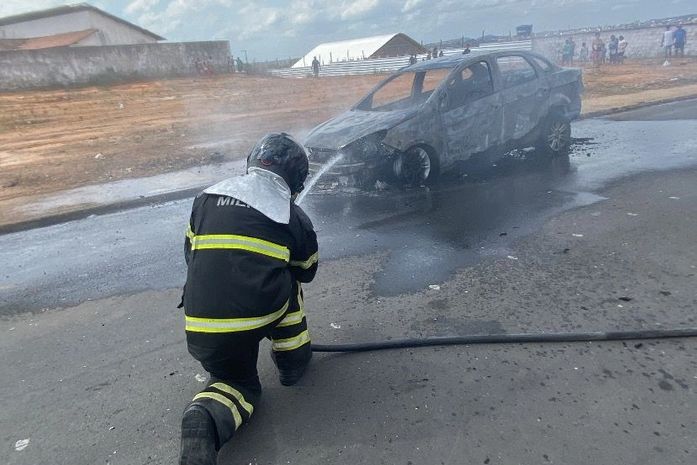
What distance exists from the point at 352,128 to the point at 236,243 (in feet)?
16.0

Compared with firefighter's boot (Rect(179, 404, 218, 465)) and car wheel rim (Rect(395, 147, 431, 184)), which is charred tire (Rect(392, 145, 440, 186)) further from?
firefighter's boot (Rect(179, 404, 218, 465))

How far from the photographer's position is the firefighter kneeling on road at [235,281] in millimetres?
2355

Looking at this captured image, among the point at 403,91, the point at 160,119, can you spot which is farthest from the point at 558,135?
the point at 160,119

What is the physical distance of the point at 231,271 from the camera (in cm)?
235

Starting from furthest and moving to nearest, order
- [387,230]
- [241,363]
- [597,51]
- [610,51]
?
[597,51] → [610,51] → [387,230] → [241,363]

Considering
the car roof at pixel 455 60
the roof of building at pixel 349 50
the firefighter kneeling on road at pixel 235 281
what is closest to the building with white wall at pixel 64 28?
the roof of building at pixel 349 50

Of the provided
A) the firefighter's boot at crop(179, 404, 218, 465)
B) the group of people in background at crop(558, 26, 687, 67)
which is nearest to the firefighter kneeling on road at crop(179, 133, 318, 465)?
→ the firefighter's boot at crop(179, 404, 218, 465)

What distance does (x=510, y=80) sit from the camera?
7699mm

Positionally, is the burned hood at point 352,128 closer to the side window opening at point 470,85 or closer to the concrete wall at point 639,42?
the side window opening at point 470,85

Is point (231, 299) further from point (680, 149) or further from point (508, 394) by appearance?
point (680, 149)

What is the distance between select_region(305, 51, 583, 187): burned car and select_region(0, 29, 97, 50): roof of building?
30656 mm

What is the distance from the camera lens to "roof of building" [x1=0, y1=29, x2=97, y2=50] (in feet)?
101

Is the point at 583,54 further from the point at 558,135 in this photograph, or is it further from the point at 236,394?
the point at 236,394

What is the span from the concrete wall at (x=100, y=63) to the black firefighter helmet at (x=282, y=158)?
25.9 metres
